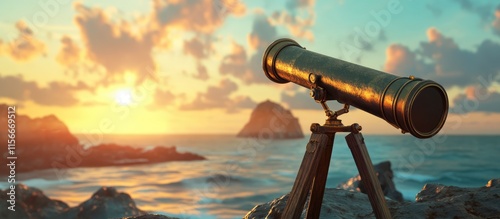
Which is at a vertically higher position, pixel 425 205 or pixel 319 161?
pixel 319 161

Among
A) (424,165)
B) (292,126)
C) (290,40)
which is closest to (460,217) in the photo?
(290,40)

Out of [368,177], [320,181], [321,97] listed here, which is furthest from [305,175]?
[321,97]

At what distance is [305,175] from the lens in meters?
6.49

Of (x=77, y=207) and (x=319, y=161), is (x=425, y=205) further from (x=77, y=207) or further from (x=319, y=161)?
(x=77, y=207)

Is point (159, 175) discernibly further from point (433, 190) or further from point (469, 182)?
point (433, 190)

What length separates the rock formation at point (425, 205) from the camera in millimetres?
7578

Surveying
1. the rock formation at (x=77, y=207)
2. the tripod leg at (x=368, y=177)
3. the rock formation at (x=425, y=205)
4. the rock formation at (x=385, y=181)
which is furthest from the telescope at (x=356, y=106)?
the rock formation at (x=385, y=181)

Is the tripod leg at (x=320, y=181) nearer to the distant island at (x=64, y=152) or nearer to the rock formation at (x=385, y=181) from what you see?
the rock formation at (x=385, y=181)

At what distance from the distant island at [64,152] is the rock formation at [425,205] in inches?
1411

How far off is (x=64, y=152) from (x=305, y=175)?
4543cm

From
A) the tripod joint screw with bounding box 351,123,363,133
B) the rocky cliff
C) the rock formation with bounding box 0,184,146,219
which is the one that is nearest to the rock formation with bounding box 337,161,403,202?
the rock formation with bounding box 0,184,146,219

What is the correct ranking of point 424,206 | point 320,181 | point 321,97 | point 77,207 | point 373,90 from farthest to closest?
point 77,207 → point 424,206 → point 320,181 → point 321,97 → point 373,90

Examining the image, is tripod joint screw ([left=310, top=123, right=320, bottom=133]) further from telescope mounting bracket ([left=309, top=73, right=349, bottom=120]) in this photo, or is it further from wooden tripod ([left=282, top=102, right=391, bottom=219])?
telescope mounting bracket ([left=309, top=73, right=349, bottom=120])

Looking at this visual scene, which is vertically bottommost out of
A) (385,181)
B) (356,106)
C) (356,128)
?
(385,181)
